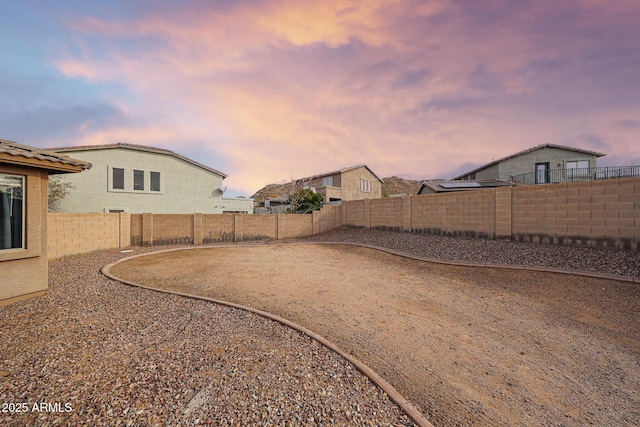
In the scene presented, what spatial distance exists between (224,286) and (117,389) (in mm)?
4042

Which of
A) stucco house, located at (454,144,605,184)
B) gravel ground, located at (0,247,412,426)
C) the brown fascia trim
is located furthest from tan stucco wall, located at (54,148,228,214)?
stucco house, located at (454,144,605,184)

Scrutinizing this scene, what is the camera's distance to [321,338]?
397 centimetres

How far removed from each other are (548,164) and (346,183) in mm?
20256

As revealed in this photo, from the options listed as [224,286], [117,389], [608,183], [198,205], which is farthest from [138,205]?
[608,183]

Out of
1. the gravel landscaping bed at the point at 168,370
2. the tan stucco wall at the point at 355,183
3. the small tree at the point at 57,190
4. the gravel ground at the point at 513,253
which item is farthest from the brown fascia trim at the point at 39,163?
the tan stucco wall at the point at 355,183

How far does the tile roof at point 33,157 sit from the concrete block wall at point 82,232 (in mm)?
6469

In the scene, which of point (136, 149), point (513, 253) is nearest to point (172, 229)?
point (136, 149)

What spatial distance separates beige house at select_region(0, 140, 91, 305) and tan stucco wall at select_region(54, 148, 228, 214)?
1482 cm

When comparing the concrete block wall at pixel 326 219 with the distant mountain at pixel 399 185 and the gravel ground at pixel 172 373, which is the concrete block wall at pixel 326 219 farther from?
the distant mountain at pixel 399 185

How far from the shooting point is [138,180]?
782 inches

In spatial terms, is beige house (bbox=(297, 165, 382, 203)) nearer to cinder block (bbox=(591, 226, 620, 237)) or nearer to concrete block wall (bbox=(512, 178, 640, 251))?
concrete block wall (bbox=(512, 178, 640, 251))

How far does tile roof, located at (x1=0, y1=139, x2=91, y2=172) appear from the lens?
5172 mm

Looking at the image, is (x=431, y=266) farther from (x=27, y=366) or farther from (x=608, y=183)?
(x=27, y=366)

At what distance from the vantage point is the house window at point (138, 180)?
64.6ft
